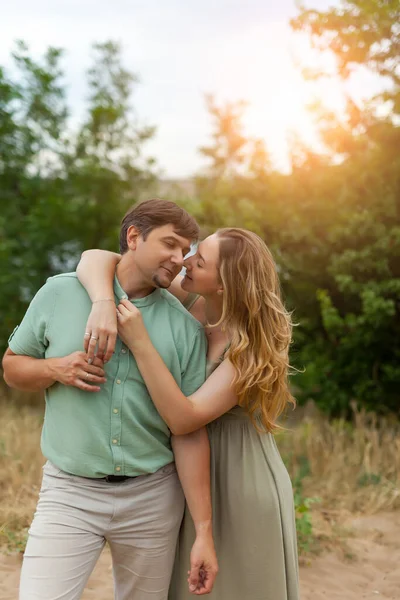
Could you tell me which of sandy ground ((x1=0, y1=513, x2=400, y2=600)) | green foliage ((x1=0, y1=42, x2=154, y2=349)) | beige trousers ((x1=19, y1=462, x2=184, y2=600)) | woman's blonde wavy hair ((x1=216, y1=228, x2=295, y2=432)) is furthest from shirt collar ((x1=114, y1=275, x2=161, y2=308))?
green foliage ((x1=0, y1=42, x2=154, y2=349))

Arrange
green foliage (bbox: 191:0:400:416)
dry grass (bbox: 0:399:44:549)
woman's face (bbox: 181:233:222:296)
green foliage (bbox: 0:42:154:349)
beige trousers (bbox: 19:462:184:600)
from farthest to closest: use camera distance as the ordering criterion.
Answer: green foliage (bbox: 0:42:154:349) → green foliage (bbox: 191:0:400:416) → dry grass (bbox: 0:399:44:549) → woman's face (bbox: 181:233:222:296) → beige trousers (bbox: 19:462:184:600)

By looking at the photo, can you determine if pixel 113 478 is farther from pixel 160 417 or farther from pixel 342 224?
pixel 342 224

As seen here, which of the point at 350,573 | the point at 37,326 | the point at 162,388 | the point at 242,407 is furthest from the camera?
the point at 350,573

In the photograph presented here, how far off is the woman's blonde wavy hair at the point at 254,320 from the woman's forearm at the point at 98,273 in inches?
16.5

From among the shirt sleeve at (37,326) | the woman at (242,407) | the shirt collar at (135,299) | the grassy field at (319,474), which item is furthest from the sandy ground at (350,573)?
the shirt collar at (135,299)

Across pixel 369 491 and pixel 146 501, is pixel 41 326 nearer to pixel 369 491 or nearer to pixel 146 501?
pixel 146 501

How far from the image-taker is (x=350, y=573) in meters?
4.81

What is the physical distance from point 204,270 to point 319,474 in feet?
12.9

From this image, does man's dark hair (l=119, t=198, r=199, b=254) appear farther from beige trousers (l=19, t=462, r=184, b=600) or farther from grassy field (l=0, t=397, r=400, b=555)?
grassy field (l=0, t=397, r=400, b=555)

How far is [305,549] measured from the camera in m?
4.93

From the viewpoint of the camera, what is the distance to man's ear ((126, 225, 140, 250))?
266 cm

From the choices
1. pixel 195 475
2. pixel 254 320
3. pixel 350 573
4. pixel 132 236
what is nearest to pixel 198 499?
pixel 195 475

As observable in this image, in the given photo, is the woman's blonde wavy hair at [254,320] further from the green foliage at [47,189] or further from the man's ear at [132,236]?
the green foliage at [47,189]

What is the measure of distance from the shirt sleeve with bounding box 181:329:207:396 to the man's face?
0.27 metres
